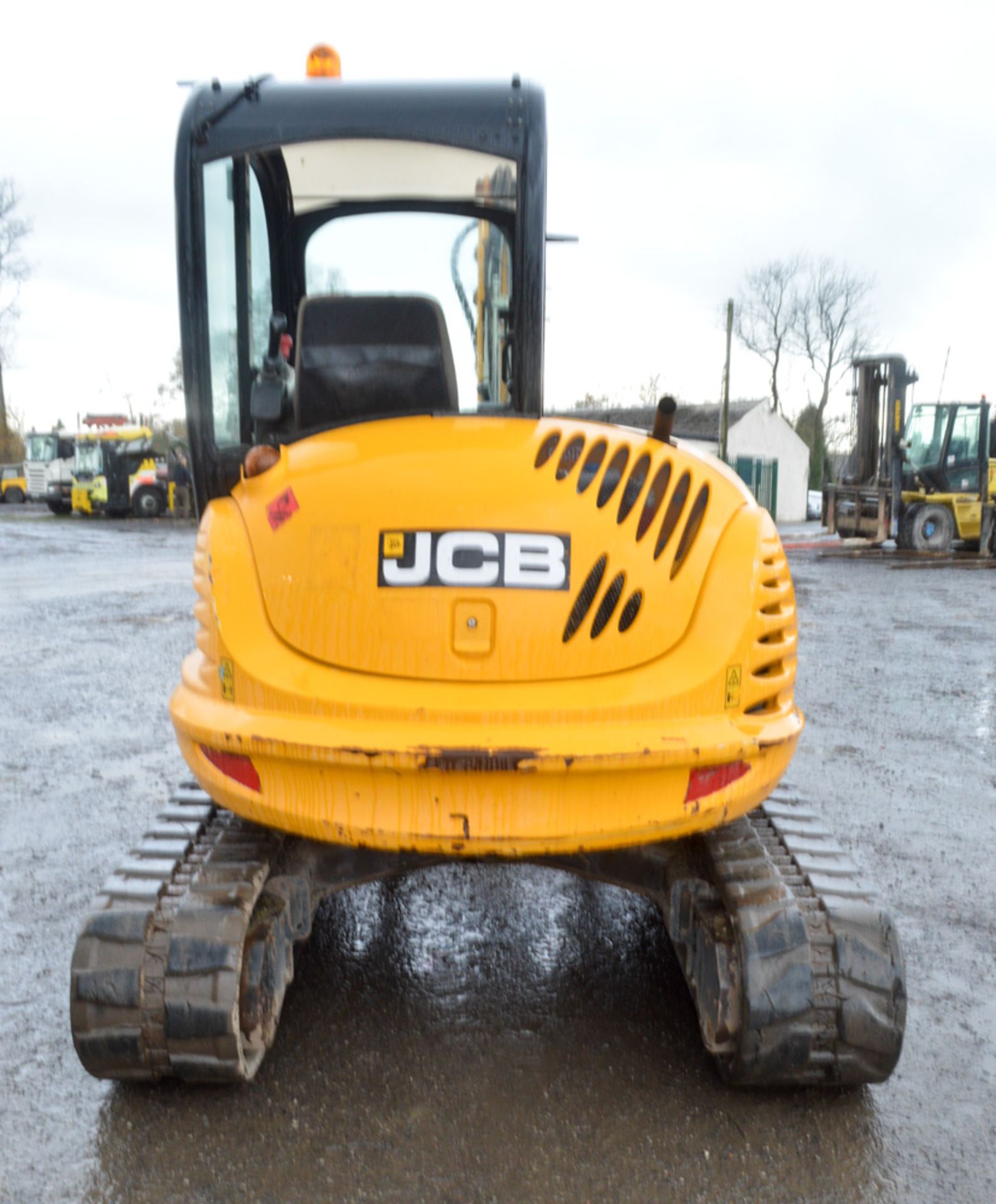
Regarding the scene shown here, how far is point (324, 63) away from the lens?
3.41 m

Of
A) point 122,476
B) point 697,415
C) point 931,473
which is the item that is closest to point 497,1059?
point 931,473

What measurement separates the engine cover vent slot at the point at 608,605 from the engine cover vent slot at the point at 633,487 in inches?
5.9

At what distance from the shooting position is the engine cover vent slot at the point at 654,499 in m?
2.60

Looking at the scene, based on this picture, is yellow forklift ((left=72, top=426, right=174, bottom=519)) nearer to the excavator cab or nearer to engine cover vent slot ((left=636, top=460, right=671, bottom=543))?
the excavator cab

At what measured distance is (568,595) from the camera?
2.52 meters

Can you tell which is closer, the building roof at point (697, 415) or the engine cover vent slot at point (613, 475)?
the engine cover vent slot at point (613, 475)

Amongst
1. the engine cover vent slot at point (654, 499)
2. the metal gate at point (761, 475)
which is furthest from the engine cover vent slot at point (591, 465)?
the metal gate at point (761, 475)

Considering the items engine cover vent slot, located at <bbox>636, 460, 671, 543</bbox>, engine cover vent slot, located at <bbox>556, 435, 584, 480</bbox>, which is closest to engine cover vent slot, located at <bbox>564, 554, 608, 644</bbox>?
engine cover vent slot, located at <bbox>636, 460, 671, 543</bbox>

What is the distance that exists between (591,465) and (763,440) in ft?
152

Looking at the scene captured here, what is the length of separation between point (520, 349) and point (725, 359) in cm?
3446

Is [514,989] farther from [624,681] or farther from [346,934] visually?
[624,681]

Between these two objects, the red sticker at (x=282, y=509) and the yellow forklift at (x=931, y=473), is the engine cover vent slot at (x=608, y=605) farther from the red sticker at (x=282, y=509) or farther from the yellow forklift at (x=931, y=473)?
the yellow forklift at (x=931, y=473)

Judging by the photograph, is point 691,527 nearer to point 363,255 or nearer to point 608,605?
point 608,605

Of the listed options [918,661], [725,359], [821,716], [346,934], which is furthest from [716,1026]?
[725,359]
